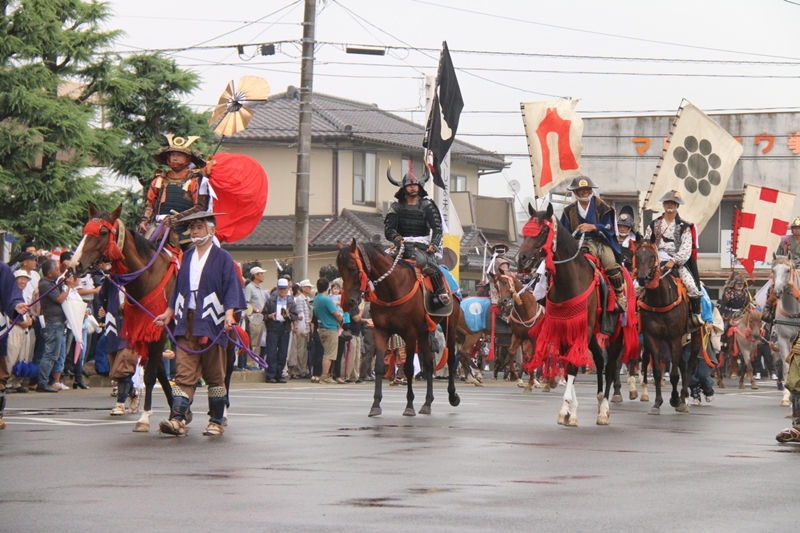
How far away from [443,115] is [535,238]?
17.1m

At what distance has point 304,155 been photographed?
99.4ft

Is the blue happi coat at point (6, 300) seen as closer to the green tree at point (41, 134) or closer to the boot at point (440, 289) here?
the boot at point (440, 289)

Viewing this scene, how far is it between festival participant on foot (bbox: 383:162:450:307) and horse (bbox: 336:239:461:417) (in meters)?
0.25

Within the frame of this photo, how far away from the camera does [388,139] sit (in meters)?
49.8

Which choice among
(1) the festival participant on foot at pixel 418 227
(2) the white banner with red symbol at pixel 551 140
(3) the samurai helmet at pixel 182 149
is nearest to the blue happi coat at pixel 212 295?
(3) the samurai helmet at pixel 182 149

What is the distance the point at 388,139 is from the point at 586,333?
3580cm

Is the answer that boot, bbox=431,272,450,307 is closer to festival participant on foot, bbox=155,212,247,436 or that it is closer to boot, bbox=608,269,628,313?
boot, bbox=608,269,628,313

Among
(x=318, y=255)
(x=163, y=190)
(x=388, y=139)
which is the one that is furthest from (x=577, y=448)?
(x=388, y=139)

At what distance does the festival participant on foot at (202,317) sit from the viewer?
12.3m

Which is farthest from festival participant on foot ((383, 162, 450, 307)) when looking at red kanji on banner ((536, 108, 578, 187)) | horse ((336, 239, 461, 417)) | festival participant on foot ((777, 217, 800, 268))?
red kanji on banner ((536, 108, 578, 187))

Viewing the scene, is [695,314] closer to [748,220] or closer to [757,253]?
[757,253]

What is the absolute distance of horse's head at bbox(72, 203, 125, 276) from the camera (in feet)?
41.4

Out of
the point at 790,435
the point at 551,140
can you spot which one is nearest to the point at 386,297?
the point at 790,435

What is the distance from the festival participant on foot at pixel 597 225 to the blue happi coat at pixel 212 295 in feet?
15.6
